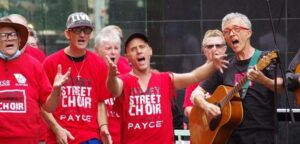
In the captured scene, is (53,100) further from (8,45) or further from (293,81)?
(293,81)

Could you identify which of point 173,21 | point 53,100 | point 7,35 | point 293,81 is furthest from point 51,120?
point 173,21

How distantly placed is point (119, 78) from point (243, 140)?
1.20 meters

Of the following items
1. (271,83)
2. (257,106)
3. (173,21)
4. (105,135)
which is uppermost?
(173,21)

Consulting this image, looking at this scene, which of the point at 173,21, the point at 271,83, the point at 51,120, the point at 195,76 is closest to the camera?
the point at 271,83

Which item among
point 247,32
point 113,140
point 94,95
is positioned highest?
point 247,32

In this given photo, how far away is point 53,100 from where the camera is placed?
6.79m

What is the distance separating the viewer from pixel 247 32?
7.26 metres

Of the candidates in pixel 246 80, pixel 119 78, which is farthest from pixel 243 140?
pixel 119 78

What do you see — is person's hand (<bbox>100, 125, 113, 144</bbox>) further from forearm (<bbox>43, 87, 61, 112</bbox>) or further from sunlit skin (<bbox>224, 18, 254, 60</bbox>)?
sunlit skin (<bbox>224, 18, 254, 60</bbox>)

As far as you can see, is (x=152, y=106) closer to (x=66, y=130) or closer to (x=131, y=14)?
(x=66, y=130)

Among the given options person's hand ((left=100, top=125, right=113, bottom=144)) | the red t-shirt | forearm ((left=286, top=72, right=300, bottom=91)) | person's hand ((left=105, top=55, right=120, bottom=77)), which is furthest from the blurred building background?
person's hand ((left=105, top=55, right=120, bottom=77))

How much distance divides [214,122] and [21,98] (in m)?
1.76

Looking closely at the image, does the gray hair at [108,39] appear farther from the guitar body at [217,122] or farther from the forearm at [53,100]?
the forearm at [53,100]

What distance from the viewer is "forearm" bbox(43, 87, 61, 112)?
6724mm
